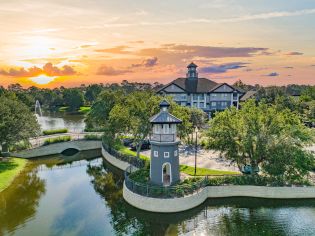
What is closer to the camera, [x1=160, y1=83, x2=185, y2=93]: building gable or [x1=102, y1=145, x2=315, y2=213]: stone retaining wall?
[x1=102, y1=145, x2=315, y2=213]: stone retaining wall

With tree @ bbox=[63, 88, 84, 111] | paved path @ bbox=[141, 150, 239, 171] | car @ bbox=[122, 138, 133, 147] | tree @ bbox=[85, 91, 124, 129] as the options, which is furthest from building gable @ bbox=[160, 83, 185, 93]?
tree @ bbox=[63, 88, 84, 111]

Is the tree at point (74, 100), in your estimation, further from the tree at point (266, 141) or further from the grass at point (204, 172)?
the tree at point (266, 141)

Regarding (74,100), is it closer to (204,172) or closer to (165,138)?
(204,172)

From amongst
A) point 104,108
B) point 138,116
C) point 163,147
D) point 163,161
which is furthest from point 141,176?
point 104,108

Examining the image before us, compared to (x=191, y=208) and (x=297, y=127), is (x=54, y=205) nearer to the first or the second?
(x=191, y=208)

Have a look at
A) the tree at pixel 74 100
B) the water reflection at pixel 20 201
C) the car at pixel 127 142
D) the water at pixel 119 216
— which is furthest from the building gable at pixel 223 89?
the tree at pixel 74 100

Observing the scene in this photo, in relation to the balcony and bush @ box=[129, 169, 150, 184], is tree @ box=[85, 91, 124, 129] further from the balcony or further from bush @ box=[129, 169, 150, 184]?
the balcony
